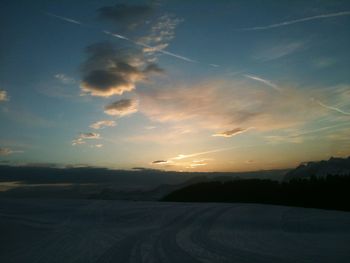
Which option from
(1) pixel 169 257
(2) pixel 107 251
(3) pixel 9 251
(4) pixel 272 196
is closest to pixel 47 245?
(3) pixel 9 251

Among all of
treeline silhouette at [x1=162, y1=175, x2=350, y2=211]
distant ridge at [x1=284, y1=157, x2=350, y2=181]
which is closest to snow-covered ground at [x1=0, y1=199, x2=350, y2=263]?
treeline silhouette at [x1=162, y1=175, x2=350, y2=211]

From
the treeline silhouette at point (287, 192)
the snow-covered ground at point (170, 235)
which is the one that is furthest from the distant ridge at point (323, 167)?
the snow-covered ground at point (170, 235)

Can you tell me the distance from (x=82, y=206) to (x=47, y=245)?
294 inches

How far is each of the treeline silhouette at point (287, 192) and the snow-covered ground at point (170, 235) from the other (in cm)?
662

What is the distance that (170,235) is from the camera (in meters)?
8.72

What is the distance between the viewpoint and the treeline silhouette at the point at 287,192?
1923 cm

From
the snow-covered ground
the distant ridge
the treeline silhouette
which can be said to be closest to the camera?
the snow-covered ground

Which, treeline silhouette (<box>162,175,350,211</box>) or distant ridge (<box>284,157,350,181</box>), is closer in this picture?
treeline silhouette (<box>162,175,350,211</box>)

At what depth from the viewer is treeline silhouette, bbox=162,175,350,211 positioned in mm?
19234

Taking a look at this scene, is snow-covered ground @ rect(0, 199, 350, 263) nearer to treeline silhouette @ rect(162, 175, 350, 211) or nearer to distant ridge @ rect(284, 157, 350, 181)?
treeline silhouette @ rect(162, 175, 350, 211)

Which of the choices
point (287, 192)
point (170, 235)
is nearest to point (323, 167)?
point (287, 192)

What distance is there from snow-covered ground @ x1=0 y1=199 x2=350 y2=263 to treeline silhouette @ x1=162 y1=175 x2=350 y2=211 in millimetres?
6619

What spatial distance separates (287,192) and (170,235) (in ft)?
51.9

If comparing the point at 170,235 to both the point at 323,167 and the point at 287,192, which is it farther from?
the point at 323,167
